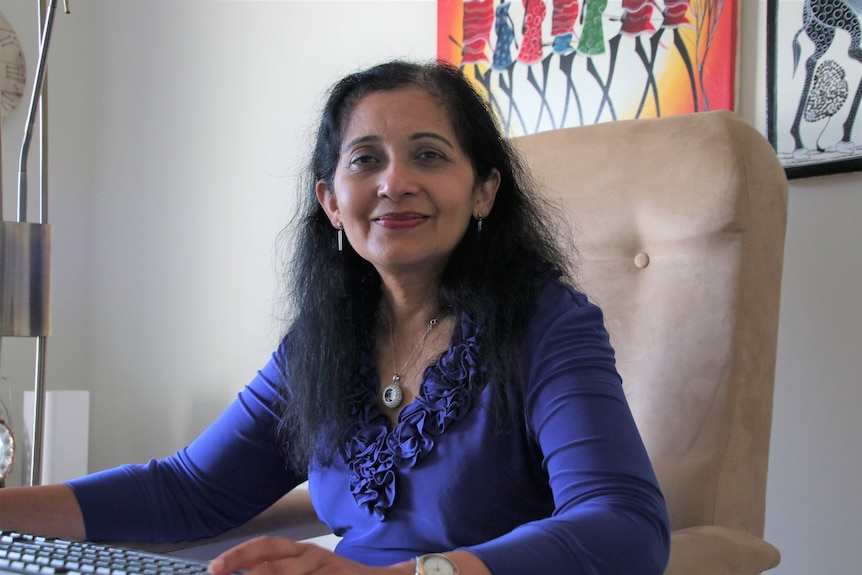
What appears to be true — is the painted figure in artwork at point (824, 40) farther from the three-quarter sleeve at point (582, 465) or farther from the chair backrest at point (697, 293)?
the three-quarter sleeve at point (582, 465)

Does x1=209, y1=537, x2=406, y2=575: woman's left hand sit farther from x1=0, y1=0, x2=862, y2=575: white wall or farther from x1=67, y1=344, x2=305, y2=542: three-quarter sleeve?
x1=0, y1=0, x2=862, y2=575: white wall

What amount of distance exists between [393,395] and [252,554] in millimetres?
508

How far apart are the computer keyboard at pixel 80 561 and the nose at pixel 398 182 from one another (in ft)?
1.73

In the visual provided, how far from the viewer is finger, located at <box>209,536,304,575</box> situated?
0.67 m

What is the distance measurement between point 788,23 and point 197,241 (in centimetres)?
174

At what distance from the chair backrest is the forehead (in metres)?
0.34

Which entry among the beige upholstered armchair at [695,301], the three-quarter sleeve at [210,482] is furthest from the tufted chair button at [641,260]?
the three-quarter sleeve at [210,482]

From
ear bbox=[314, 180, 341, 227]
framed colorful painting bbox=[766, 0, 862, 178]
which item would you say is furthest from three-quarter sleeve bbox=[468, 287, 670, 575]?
framed colorful painting bbox=[766, 0, 862, 178]

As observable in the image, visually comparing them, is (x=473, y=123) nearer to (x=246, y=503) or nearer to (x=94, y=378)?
(x=246, y=503)

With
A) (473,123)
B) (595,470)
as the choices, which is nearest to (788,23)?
(473,123)

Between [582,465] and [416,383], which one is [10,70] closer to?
[416,383]

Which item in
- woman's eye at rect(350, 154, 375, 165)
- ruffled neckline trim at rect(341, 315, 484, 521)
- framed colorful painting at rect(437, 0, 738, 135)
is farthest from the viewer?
framed colorful painting at rect(437, 0, 738, 135)

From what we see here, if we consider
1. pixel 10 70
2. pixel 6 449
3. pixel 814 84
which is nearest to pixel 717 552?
pixel 814 84

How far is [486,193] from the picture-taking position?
1.22m
